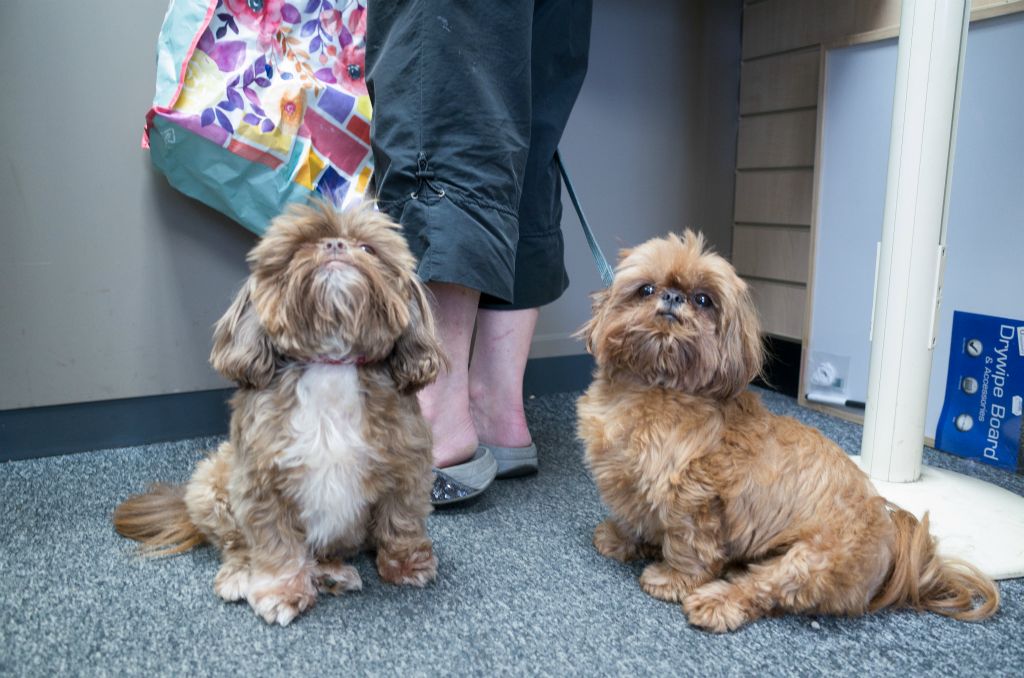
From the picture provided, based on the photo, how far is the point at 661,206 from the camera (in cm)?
238

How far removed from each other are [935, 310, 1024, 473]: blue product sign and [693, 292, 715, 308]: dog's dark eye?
3.30 feet

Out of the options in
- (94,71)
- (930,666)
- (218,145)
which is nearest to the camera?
(930,666)

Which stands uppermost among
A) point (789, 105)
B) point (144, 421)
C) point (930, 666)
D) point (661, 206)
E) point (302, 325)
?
point (789, 105)

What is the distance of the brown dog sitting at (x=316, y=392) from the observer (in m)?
1.01

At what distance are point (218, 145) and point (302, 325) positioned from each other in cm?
74

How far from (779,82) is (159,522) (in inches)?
77.3

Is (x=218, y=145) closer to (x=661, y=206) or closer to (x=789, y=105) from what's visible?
(x=661, y=206)

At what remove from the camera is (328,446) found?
1.03m

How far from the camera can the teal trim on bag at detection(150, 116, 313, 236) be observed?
1569 millimetres

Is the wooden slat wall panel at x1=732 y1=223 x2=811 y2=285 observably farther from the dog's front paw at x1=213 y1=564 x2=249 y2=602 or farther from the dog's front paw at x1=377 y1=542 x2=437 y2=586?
A: the dog's front paw at x1=213 y1=564 x2=249 y2=602

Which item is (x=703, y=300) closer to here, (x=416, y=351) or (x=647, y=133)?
(x=416, y=351)

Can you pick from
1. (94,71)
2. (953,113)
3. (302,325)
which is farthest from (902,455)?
(94,71)

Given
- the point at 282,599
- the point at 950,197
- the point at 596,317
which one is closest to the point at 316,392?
the point at 282,599

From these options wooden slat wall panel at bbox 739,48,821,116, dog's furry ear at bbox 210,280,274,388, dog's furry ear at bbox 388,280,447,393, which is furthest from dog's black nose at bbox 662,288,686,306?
wooden slat wall panel at bbox 739,48,821,116
